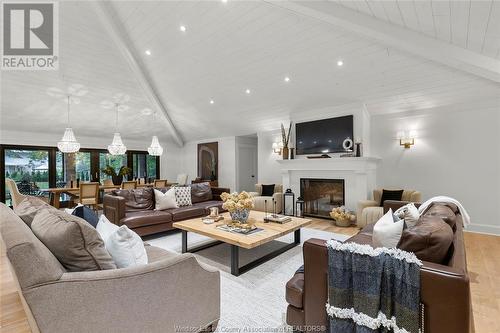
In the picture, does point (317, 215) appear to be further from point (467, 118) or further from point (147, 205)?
point (147, 205)

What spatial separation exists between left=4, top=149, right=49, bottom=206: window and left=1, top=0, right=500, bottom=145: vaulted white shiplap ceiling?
2.64 feet

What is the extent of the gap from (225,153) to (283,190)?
301 centimetres

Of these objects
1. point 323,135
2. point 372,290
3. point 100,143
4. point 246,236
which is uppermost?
point 100,143

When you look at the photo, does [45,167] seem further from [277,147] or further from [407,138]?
[407,138]

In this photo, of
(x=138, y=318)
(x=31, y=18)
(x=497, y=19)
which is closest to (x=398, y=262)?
(x=138, y=318)

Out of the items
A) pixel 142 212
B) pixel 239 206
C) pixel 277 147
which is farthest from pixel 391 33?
pixel 142 212

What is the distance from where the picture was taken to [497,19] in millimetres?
2355

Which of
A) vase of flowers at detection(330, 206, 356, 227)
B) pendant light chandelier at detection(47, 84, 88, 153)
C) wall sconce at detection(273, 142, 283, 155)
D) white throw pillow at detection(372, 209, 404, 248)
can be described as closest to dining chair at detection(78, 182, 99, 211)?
pendant light chandelier at detection(47, 84, 88, 153)

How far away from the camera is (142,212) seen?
13.2 ft

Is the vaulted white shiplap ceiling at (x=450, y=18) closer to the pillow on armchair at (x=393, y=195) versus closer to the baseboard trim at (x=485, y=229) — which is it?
the pillow on armchair at (x=393, y=195)

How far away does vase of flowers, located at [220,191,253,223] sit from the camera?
3.03m

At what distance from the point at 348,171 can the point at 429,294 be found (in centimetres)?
415
